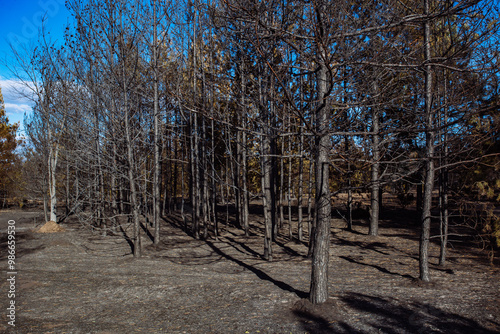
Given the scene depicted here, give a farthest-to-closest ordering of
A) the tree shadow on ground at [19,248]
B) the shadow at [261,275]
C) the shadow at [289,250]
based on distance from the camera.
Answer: the tree shadow on ground at [19,248], the shadow at [289,250], the shadow at [261,275]

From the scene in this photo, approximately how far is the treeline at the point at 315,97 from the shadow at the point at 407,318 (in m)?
0.90

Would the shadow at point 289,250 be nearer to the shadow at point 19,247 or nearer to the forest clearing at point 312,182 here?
the forest clearing at point 312,182

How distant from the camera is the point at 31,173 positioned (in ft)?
73.6

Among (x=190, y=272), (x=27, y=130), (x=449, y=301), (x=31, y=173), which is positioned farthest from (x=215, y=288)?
(x=31, y=173)

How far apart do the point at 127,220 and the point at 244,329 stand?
1492cm

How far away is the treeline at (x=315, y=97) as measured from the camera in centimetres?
466

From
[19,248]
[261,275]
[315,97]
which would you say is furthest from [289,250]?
[19,248]

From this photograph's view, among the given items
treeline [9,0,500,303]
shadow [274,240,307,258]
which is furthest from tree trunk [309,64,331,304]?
shadow [274,240,307,258]

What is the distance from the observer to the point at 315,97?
22.9 ft

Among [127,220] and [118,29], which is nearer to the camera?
[118,29]

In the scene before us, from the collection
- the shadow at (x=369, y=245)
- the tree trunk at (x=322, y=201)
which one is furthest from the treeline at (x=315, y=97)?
the shadow at (x=369, y=245)

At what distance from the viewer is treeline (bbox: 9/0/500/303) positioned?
466cm

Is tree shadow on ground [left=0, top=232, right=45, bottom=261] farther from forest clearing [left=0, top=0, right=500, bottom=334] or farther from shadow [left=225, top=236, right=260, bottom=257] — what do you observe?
shadow [left=225, top=236, right=260, bottom=257]

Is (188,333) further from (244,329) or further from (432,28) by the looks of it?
(432,28)
